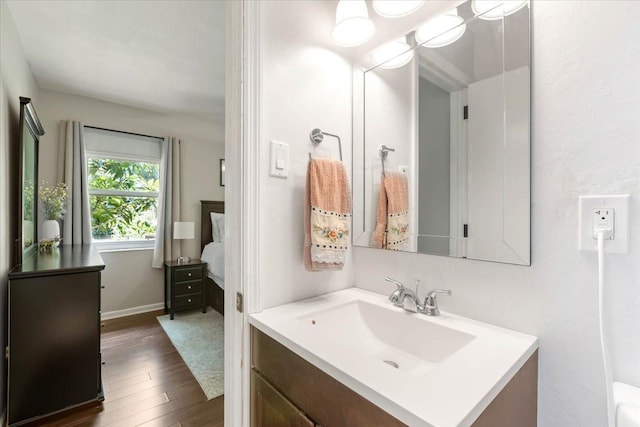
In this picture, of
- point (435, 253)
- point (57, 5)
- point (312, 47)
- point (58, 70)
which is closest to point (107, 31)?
point (57, 5)

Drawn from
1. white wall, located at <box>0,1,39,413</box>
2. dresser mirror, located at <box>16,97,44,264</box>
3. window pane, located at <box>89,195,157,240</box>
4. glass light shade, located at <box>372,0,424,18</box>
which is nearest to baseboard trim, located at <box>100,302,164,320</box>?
window pane, located at <box>89,195,157,240</box>

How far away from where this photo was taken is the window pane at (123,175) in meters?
3.19

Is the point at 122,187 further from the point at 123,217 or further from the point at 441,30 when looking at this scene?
the point at 441,30

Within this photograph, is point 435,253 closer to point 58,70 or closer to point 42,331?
point 42,331

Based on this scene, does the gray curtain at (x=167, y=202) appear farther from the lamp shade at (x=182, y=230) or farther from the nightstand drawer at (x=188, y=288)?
the nightstand drawer at (x=188, y=288)

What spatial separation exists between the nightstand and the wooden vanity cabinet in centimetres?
259

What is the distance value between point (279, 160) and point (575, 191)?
0.89 m

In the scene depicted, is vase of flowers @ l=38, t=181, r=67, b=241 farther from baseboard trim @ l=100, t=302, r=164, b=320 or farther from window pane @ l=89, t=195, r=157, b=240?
baseboard trim @ l=100, t=302, r=164, b=320

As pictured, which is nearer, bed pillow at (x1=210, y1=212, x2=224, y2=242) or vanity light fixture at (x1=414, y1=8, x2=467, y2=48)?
vanity light fixture at (x1=414, y1=8, x2=467, y2=48)

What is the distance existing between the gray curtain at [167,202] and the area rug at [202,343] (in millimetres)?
728

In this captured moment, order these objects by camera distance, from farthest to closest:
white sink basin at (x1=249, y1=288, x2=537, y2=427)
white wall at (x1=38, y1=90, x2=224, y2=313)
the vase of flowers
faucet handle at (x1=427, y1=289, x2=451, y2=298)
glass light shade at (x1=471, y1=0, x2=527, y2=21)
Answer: white wall at (x1=38, y1=90, x2=224, y2=313)
the vase of flowers
faucet handle at (x1=427, y1=289, x2=451, y2=298)
glass light shade at (x1=471, y1=0, x2=527, y2=21)
white sink basin at (x1=249, y1=288, x2=537, y2=427)

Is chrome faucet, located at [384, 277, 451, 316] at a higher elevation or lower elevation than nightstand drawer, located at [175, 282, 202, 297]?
higher

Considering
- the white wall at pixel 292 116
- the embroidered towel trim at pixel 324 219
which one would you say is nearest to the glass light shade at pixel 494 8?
the white wall at pixel 292 116

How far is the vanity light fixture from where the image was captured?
0.99 meters
